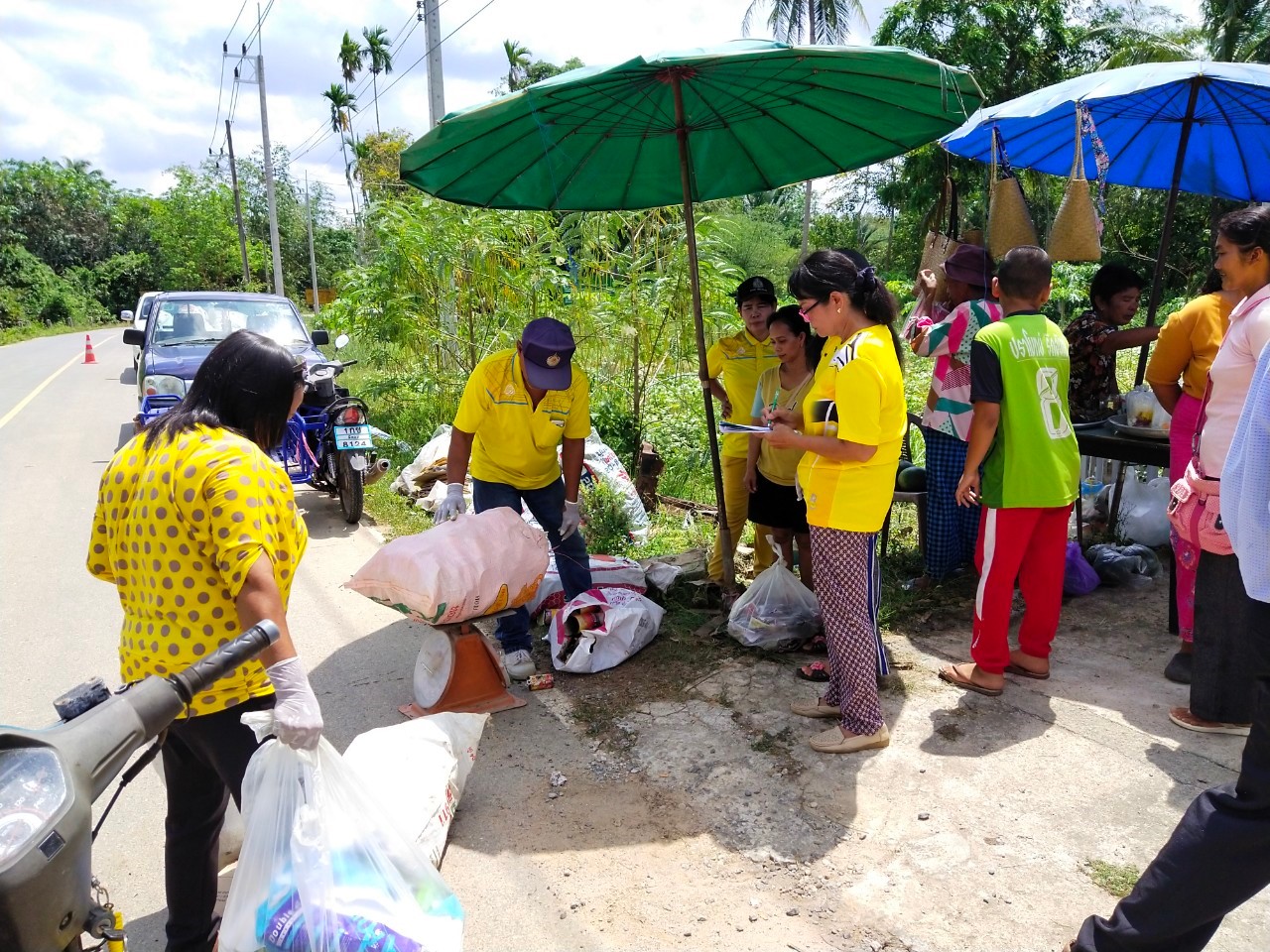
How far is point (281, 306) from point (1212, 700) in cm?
895

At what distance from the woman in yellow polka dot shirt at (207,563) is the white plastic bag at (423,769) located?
57 cm

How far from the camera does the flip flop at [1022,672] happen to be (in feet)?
13.0

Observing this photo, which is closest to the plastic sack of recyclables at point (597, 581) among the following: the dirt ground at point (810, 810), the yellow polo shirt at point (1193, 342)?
the dirt ground at point (810, 810)

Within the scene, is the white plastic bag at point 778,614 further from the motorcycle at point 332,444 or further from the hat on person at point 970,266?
the motorcycle at point 332,444

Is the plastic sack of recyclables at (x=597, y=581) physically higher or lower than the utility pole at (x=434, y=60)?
lower

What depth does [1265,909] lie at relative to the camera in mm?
2490

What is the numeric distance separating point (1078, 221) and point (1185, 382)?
1039 mm

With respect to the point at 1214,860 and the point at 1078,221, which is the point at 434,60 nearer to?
the point at 1078,221

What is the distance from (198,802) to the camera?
2234mm

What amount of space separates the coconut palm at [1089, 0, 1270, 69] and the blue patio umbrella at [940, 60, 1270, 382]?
1571 cm

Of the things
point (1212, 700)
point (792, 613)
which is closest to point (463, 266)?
point (792, 613)

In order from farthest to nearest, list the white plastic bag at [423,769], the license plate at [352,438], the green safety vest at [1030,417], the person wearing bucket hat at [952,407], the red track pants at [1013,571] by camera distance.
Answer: the license plate at [352,438] → the person wearing bucket hat at [952,407] → the red track pants at [1013,571] → the green safety vest at [1030,417] → the white plastic bag at [423,769]

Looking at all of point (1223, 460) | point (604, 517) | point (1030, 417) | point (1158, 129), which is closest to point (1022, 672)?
point (1030, 417)

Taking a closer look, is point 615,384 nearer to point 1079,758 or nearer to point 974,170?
point 1079,758
